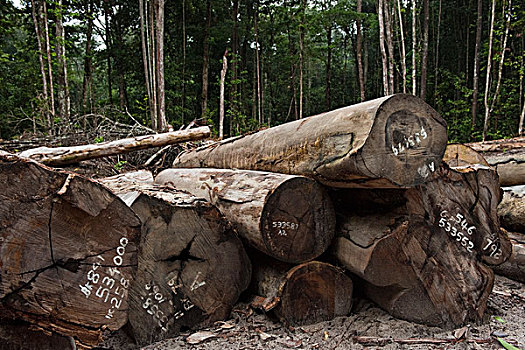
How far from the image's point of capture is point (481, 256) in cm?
286

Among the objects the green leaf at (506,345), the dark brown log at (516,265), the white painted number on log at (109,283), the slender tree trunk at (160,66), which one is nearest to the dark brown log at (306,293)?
the green leaf at (506,345)

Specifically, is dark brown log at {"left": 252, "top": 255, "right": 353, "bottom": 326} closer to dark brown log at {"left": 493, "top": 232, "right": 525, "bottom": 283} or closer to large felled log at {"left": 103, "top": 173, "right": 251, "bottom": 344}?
large felled log at {"left": 103, "top": 173, "right": 251, "bottom": 344}

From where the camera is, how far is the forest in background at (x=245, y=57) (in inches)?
500

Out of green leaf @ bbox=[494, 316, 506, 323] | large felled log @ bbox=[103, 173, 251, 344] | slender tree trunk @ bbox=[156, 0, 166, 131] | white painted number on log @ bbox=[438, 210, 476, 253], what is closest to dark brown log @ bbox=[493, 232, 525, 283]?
green leaf @ bbox=[494, 316, 506, 323]

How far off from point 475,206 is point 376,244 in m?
1.05

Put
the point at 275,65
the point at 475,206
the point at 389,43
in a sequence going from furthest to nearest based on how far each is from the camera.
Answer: the point at 275,65, the point at 389,43, the point at 475,206

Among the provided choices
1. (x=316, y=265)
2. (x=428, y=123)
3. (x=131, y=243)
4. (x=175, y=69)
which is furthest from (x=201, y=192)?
(x=175, y=69)

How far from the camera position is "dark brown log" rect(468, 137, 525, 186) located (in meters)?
5.29

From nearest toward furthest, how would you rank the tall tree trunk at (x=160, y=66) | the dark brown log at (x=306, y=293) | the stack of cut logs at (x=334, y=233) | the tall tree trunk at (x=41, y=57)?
the stack of cut logs at (x=334, y=233) → the dark brown log at (x=306, y=293) → the tall tree trunk at (x=160, y=66) → the tall tree trunk at (x=41, y=57)

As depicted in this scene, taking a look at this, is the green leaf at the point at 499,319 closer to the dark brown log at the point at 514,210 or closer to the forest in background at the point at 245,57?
the dark brown log at the point at 514,210

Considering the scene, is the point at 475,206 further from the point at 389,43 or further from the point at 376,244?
the point at 389,43

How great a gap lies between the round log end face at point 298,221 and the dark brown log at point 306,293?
0.14m

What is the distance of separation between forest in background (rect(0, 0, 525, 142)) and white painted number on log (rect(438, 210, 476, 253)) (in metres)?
9.31

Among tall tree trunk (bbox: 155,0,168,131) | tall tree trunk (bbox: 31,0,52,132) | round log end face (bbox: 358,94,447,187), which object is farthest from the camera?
tall tree trunk (bbox: 31,0,52,132)
